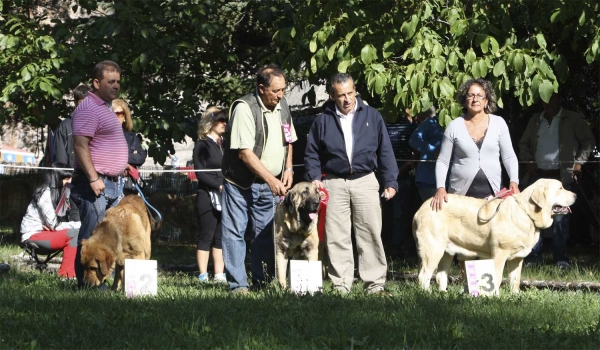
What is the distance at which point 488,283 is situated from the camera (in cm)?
709

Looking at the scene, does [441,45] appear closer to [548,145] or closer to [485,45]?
[485,45]

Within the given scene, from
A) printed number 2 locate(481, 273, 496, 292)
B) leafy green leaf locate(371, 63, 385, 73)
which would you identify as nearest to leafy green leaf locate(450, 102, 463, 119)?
leafy green leaf locate(371, 63, 385, 73)

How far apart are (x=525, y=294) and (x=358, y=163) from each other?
5.86 feet

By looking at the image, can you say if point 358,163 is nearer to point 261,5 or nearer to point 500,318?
point 500,318

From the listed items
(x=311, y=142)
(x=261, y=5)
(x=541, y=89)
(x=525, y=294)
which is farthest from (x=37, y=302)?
(x=261, y=5)

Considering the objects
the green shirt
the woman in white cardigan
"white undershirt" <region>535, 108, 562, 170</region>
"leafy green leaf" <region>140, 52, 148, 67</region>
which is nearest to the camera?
the green shirt

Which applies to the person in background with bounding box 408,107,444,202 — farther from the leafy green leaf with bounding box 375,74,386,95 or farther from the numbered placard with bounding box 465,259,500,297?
the numbered placard with bounding box 465,259,500,297

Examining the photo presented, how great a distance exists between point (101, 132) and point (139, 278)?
134 centimetres

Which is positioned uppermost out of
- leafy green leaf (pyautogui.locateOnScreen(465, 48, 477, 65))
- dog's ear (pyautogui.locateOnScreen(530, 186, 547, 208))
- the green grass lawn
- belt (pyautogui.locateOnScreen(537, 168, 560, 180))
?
leafy green leaf (pyautogui.locateOnScreen(465, 48, 477, 65))

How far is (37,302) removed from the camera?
21.9 ft

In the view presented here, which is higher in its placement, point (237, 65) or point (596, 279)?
point (237, 65)

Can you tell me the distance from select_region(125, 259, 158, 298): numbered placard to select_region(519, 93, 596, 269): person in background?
17.2 feet

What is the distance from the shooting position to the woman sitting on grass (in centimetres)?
1021

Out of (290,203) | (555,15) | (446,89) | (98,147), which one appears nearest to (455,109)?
(446,89)
